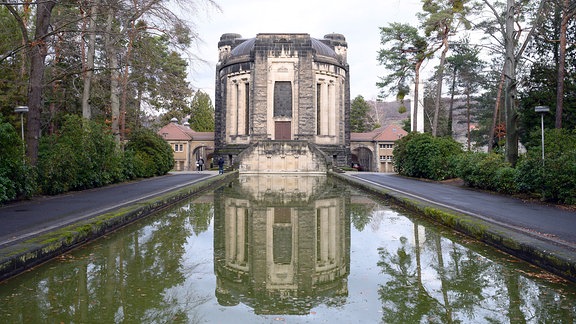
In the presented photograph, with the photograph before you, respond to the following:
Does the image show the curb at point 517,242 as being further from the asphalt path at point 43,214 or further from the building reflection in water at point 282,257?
the asphalt path at point 43,214

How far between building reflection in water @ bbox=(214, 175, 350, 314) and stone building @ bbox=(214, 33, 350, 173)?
2396 centimetres

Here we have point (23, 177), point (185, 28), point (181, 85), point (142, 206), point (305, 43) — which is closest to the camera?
point (142, 206)

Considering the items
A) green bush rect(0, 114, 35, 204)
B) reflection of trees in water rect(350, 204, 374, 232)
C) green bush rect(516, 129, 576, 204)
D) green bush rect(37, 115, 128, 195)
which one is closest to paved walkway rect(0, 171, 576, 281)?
green bush rect(0, 114, 35, 204)

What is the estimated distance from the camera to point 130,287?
5.50m

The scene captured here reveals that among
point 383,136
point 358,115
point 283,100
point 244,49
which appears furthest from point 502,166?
point 358,115

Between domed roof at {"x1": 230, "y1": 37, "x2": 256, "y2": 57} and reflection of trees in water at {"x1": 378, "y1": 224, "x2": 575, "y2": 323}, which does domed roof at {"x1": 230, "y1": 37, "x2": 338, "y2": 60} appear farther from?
reflection of trees in water at {"x1": 378, "y1": 224, "x2": 575, "y2": 323}

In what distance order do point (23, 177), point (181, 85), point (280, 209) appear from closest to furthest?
1. point (280, 209)
2. point (23, 177)
3. point (181, 85)

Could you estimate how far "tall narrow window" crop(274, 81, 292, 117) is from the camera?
44094 mm

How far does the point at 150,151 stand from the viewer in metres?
30.8

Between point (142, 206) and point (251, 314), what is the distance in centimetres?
772

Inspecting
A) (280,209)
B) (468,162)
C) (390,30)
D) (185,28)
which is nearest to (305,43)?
(390,30)

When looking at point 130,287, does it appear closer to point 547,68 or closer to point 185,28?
point 185,28

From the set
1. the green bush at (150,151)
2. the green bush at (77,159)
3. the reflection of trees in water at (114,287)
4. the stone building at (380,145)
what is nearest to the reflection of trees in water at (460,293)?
the reflection of trees in water at (114,287)

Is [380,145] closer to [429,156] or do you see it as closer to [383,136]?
[383,136]
